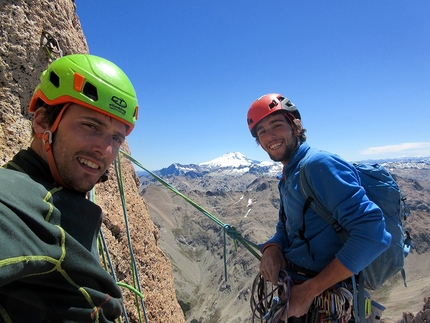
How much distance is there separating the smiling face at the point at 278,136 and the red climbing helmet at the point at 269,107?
0.07 meters

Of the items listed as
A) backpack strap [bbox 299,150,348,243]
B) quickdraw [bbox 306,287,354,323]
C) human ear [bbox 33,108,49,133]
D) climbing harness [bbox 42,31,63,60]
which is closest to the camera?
human ear [bbox 33,108,49,133]

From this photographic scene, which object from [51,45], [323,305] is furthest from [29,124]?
[323,305]

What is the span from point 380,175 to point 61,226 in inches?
128

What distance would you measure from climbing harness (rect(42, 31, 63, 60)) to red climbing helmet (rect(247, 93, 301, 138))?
10.1ft

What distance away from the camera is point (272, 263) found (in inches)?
138

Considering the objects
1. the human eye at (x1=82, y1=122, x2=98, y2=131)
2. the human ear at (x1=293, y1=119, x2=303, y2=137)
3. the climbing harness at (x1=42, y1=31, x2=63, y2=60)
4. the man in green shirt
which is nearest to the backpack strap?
the human ear at (x1=293, y1=119, x2=303, y2=137)

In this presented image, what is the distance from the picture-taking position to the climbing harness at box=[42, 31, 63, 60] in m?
4.29

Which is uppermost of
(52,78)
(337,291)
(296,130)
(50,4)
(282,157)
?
(50,4)

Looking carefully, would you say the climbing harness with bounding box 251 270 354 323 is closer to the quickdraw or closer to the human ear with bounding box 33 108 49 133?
the quickdraw

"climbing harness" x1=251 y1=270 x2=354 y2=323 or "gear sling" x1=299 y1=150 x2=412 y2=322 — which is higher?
"gear sling" x1=299 y1=150 x2=412 y2=322

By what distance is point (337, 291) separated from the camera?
315 cm

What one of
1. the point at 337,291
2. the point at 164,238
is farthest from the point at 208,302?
the point at 337,291

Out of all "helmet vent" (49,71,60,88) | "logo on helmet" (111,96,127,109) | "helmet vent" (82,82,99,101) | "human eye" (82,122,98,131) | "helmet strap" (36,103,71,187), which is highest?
"helmet vent" (49,71,60,88)

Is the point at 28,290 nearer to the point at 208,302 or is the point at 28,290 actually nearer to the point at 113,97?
the point at 113,97
